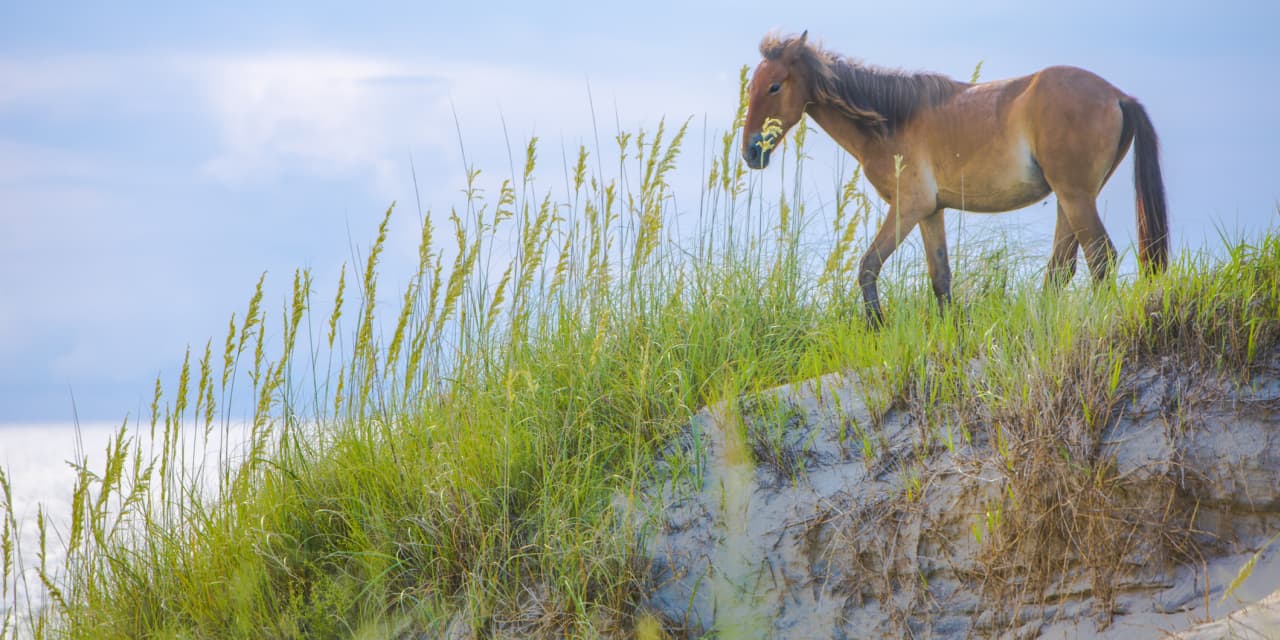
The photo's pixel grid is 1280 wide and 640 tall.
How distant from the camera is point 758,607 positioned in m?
3.58

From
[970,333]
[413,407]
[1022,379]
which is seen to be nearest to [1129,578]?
[1022,379]

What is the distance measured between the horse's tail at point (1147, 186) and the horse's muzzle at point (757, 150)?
169cm

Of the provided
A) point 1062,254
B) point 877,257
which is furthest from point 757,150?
point 1062,254

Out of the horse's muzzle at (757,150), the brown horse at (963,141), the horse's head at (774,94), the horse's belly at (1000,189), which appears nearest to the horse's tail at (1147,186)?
the brown horse at (963,141)

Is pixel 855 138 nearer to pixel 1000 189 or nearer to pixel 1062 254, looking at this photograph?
pixel 1000 189

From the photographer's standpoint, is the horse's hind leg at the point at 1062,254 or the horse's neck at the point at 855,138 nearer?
the horse's hind leg at the point at 1062,254

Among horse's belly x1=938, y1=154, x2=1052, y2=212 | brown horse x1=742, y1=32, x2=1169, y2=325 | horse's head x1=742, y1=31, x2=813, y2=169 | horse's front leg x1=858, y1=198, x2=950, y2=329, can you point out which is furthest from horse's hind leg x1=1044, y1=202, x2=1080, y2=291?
horse's head x1=742, y1=31, x2=813, y2=169

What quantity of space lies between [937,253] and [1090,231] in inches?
28.1

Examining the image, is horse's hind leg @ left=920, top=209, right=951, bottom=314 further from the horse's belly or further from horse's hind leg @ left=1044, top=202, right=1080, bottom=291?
horse's hind leg @ left=1044, top=202, right=1080, bottom=291

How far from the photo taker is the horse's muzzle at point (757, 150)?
193 inches

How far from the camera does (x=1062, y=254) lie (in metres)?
4.77

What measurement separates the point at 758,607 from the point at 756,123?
2.45 m

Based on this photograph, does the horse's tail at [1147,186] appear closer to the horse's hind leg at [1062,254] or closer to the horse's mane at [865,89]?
the horse's hind leg at [1062,254]


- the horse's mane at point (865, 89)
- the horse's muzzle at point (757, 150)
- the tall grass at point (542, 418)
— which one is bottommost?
the tall grass at point (542, 418)
